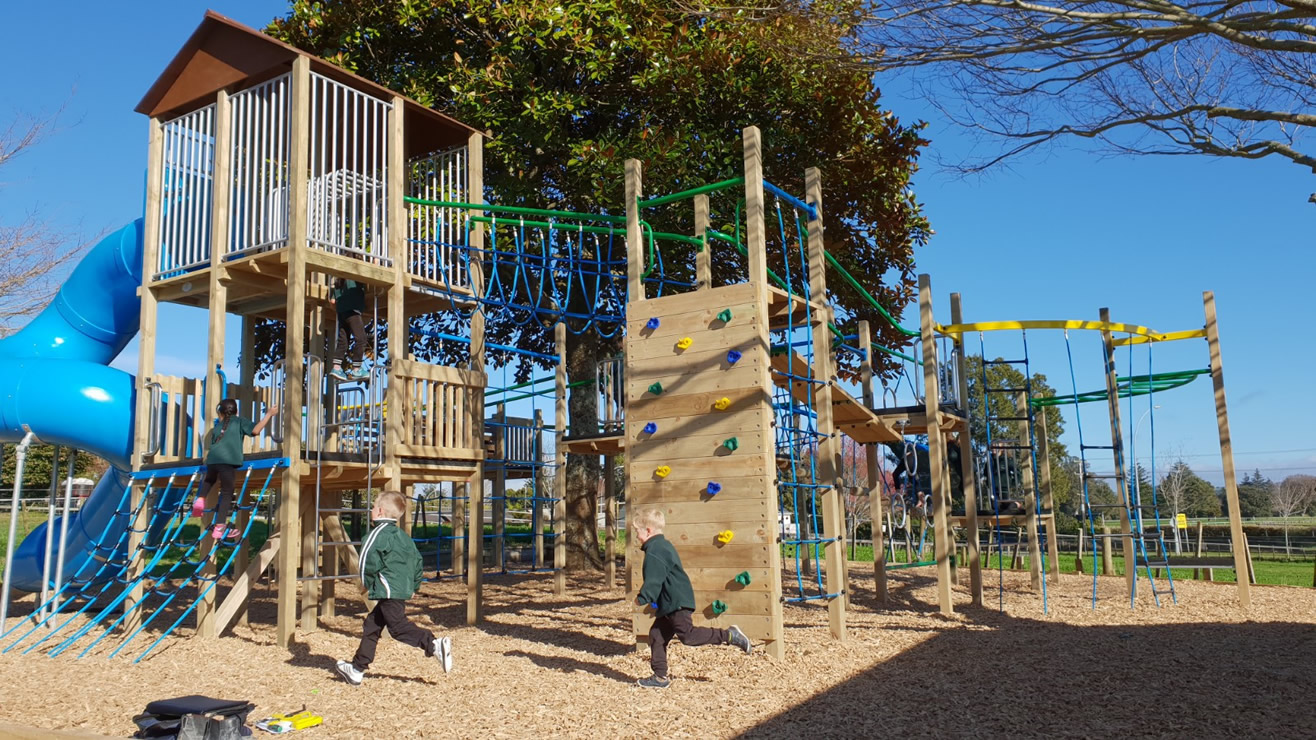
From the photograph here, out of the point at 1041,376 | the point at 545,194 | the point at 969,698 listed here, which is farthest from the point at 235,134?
the point at 1041,376

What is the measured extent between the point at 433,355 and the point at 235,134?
796 cm

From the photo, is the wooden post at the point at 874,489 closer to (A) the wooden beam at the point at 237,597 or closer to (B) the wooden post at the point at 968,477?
(B) the wooden post at the point at 968,477

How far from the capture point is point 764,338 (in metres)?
8.53

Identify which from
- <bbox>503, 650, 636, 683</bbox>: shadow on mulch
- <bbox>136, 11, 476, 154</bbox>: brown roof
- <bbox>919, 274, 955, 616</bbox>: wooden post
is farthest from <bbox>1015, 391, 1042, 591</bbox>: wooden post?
<bbox>136, 11, 476, 154</bbox>: brown roof

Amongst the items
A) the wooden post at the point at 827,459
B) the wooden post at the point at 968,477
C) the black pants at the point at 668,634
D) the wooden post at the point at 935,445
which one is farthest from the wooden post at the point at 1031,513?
the black pants at the point at 668,634

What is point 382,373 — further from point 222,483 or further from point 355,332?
point 222,483

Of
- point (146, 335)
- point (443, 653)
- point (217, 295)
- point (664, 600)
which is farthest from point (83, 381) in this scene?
point (664, 600)

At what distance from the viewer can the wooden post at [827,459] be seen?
367 inches

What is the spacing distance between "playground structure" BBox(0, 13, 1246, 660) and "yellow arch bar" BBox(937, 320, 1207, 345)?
0.17 feet

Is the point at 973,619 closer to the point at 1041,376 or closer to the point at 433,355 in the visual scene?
the point at 433,355

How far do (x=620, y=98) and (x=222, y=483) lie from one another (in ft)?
28.6

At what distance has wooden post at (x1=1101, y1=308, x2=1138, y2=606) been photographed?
39.3ft

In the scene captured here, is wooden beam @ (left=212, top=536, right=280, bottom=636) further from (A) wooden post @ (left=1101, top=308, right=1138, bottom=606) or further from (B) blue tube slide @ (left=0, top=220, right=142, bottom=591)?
(A) wooden post @ (left=1101, top=308, right=1138, bottom=606)

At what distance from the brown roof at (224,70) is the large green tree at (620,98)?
2820mm
